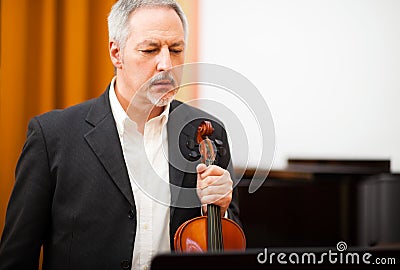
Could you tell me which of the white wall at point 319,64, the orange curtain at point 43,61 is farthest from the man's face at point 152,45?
the white wall at point 319,64

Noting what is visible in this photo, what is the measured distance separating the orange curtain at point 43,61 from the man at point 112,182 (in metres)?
0.82

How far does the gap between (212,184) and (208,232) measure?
127 millimetres

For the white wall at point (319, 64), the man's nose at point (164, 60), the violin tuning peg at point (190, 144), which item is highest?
the white wall at point (319, 64)


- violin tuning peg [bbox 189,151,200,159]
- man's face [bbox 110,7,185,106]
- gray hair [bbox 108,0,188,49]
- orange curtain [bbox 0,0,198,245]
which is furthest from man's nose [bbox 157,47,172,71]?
orange curtain [bbox 0,0,198,245]

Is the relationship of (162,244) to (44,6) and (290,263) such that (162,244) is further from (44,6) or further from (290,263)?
(44,6)

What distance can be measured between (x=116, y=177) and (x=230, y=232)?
35 centimetres

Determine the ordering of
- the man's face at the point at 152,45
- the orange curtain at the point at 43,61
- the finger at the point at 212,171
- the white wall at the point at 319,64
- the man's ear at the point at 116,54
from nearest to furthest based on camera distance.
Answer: the finger at the point at 212,171 → the man's face at the point at 152,45 → the man's ear at the point at 116,54 → the orange curtain at the point at 43,61 → the white wall at the point at 319,64

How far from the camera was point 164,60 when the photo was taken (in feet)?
4.90

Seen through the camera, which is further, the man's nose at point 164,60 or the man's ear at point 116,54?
the man's ear at point 116,54

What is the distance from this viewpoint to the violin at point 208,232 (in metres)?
1.43

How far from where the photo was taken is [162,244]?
156 cm

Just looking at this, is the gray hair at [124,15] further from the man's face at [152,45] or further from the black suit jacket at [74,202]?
the black suit jacket at [74,202]

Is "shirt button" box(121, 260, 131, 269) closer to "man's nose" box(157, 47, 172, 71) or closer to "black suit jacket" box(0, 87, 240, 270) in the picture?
"black suit jacket" box(0, 87, 240, 270)

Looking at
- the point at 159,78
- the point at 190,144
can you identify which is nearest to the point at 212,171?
the point at 190,144
